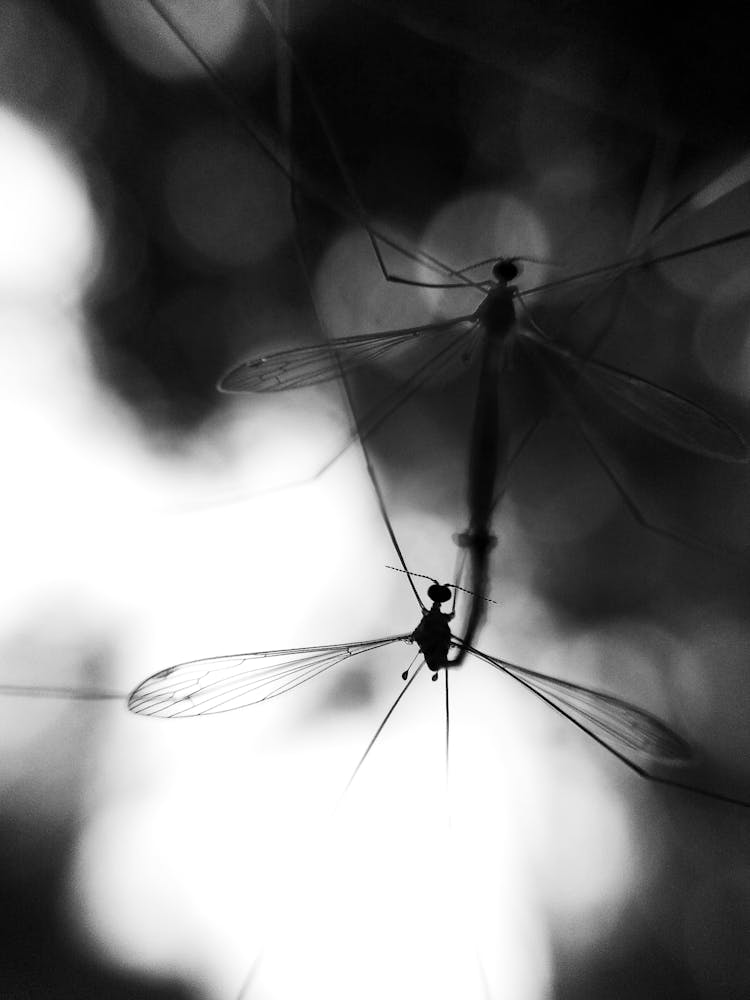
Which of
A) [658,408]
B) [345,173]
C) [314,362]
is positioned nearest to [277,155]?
[345,173]

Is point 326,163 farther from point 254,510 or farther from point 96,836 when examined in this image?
point 96,836

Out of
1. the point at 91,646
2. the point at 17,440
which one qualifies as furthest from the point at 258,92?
the point at 91,646

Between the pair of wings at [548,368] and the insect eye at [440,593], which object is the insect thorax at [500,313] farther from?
the insect eye at [440,593]

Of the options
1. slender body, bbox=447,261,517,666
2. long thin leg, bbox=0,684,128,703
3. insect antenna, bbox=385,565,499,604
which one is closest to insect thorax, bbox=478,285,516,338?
slender body, bbox=447,261,517,666

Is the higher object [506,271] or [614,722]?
[506,271]

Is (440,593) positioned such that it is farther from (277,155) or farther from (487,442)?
(277,155)

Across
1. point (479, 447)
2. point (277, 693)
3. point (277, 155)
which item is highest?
point (277, 155)

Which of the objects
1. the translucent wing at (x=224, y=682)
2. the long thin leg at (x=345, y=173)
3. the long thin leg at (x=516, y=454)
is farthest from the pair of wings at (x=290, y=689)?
the long thin leg at (x=345, y=173)
